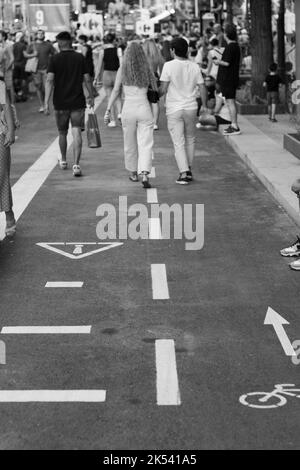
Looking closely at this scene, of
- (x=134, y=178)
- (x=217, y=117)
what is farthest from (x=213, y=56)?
(x=134, y=178)

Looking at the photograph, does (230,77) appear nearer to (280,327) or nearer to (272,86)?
(272,86)

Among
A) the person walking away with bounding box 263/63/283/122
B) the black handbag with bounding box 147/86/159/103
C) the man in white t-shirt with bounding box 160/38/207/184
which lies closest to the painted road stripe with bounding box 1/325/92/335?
the black handbag with bounding box 147/86/159/103

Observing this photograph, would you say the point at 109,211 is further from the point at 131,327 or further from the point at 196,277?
the point at 131,327

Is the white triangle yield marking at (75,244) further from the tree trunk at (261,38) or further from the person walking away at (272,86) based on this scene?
the tree trunk at (261,38)

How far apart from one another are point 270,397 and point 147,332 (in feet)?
5.08

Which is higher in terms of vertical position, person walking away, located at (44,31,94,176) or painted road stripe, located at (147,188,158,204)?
person walking away, located at (44,31,94,176)

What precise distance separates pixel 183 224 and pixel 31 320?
400cm

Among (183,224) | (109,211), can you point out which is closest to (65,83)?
(109,211)

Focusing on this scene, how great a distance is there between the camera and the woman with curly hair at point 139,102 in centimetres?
1388

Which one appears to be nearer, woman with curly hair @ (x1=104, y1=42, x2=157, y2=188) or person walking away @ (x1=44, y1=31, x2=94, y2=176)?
woman with curly hair @ (x1=104, y1=42, x2=157, y2=188)

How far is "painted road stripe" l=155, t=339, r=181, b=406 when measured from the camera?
6.11m

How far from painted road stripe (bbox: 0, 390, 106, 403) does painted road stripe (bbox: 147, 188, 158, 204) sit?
6.87m

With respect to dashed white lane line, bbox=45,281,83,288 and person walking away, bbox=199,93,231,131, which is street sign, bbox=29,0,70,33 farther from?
dashed white lane line, bbox=45,281,83,288

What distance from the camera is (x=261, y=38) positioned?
25281mm
